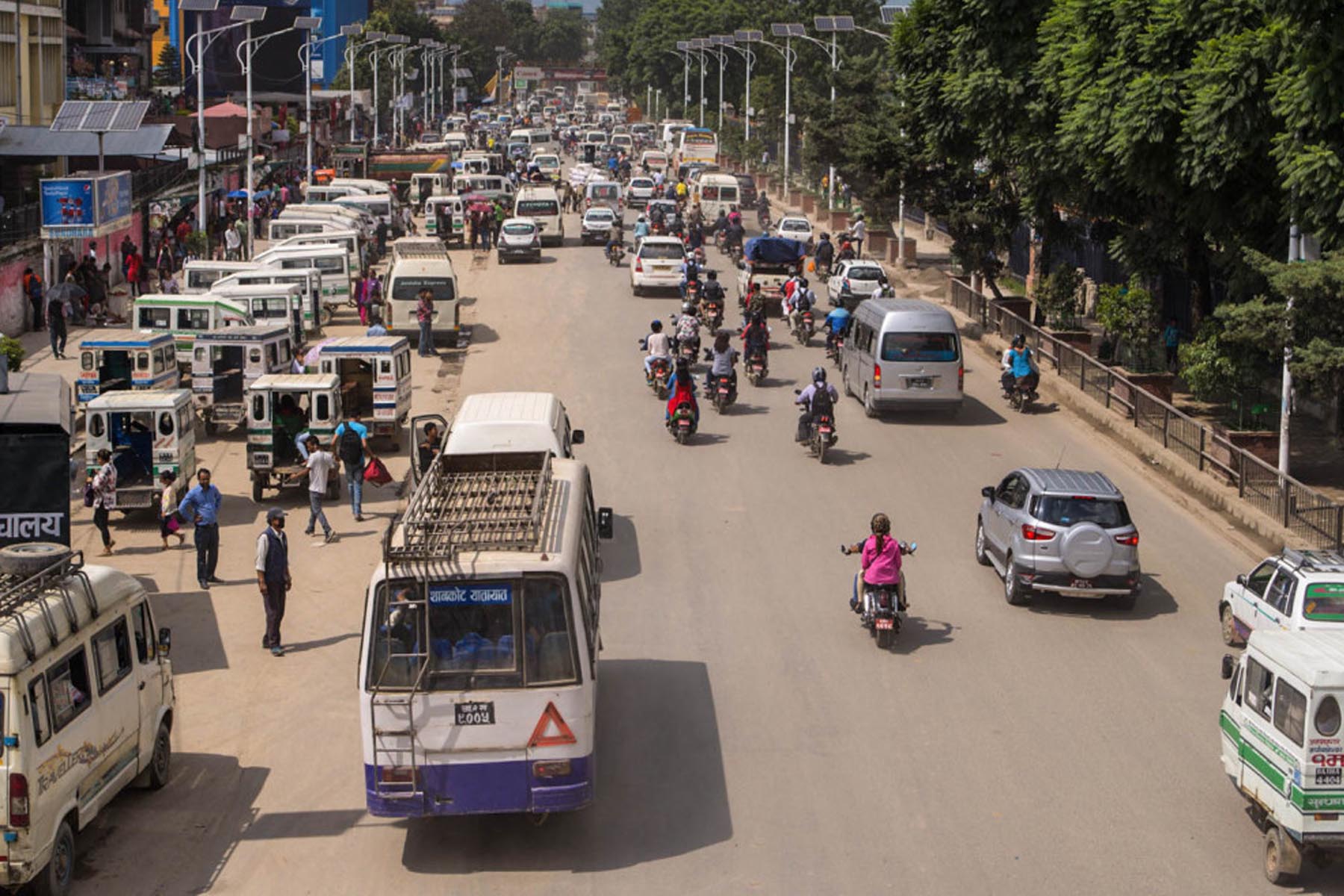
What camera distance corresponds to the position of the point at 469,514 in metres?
13.7

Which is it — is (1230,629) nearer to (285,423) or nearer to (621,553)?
(621,553)

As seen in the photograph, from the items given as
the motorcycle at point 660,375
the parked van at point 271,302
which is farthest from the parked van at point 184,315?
the motorcycle at point 660,375

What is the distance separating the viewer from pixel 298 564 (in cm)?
2209

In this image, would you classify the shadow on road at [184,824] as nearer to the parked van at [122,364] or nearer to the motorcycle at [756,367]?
the parked van at [122,364]

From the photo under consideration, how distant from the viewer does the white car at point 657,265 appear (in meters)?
46.5

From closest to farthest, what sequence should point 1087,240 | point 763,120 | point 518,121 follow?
point 1087,240
point 763,120
point 518,121

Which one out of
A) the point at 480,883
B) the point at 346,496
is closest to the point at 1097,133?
the point at 346,496

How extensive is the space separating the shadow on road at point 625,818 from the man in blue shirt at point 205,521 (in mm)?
6512

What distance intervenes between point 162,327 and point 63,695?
22.7 metres

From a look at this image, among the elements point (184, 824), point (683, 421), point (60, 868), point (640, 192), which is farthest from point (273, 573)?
point (640, 192)

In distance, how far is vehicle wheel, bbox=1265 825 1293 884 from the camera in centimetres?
1252

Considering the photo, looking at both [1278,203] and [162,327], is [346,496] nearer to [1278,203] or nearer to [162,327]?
[162,327]

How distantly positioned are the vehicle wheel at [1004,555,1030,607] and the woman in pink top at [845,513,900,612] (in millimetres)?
2039

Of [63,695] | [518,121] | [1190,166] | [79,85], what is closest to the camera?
[63,695]
